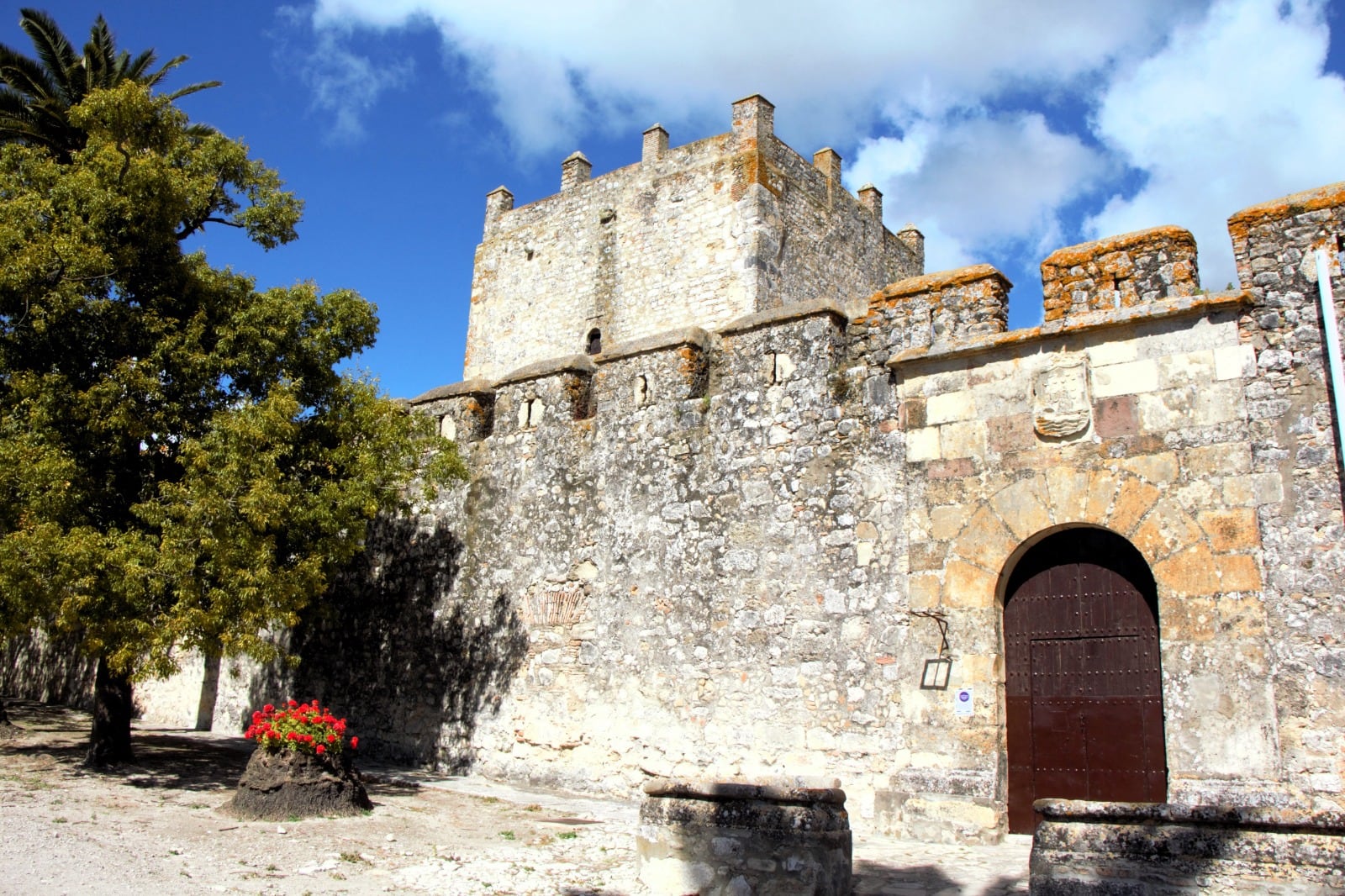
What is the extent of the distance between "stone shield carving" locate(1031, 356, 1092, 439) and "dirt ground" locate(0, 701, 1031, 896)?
2.90 metres

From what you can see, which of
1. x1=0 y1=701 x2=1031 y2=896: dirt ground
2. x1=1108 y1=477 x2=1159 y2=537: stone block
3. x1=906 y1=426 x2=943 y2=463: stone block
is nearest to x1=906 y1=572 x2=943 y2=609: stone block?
x1=906 y1=426 x2=943 y2=463: stone block

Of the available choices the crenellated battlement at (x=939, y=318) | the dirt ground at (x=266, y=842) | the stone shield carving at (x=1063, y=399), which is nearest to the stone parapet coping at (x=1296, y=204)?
the crenellated battlement at (x=939, y=318)

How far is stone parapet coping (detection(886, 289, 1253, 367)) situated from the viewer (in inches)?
278

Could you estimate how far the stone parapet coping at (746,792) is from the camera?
541 cm

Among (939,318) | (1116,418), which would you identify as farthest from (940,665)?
(939,318)

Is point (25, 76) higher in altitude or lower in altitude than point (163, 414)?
higher

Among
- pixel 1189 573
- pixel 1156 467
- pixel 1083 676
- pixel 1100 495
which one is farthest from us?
pixel 1083 676

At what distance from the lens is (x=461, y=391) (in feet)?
39.4

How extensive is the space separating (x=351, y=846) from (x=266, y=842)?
56 cm

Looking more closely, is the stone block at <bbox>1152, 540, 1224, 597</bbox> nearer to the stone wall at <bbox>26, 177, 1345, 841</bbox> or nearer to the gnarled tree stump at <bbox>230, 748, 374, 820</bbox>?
the stone wall at <bbox>26, 177, 1345, 841</bbox>

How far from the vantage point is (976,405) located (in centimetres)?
806

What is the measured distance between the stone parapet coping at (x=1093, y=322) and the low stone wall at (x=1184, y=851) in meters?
3.81

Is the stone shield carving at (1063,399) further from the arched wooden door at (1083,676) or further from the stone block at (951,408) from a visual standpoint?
the arched wooden door at (1083,676)

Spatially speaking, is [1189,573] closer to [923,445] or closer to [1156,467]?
[1156,467]
